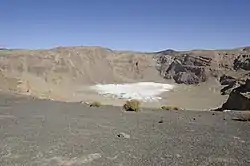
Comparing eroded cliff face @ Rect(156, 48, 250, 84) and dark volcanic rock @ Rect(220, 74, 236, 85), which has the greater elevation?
eroded cliff face @ Rect(156, 48, 250, 84)

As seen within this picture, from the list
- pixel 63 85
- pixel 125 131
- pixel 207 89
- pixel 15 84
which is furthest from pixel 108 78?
pixel 125 131

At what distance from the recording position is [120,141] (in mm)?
10977

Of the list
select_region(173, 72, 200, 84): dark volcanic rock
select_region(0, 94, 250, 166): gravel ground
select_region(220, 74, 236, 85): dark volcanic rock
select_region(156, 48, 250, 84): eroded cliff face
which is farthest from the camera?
select_region(173, 72, 200, 84): dark volcanic rock

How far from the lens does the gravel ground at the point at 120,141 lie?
883cm

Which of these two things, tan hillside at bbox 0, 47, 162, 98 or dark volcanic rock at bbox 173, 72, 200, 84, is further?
dark volcanic rock at bbox 173, 72, 200, 84

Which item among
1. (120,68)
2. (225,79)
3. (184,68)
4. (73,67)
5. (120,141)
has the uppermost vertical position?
(120,141)

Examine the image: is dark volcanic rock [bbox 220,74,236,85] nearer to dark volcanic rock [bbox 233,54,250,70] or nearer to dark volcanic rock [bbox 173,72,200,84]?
dark volcanic rock [bbox 233,54,250,70]

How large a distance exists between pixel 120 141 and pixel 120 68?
12885cm

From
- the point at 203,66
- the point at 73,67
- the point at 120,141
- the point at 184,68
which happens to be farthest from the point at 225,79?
the point at 120,141

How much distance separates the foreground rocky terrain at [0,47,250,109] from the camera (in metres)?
102

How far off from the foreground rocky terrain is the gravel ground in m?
73.0

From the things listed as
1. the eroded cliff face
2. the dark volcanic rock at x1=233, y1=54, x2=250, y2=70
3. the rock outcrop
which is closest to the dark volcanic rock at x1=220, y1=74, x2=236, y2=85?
the eroded cliff face

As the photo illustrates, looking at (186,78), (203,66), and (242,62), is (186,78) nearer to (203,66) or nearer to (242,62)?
(203,66)

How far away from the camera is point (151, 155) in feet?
30.3
